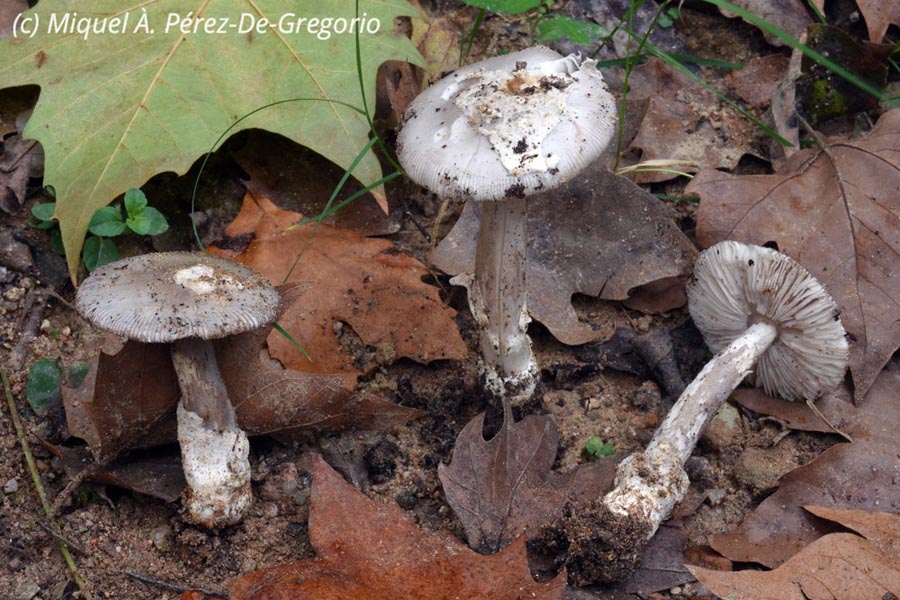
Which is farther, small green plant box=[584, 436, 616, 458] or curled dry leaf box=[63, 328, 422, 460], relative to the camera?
small green plant box=[584, 436, 616, 458]

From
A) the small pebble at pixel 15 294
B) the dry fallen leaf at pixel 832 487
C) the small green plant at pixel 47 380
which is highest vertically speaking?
the small pebble at pixel 15 294

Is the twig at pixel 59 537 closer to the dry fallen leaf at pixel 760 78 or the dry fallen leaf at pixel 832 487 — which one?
the dry fallen leaf at pixel 832 487

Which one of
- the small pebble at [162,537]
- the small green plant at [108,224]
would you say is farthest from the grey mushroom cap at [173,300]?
the small pebble at [162,537]

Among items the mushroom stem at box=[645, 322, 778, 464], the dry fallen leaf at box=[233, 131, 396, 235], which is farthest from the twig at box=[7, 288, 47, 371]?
the mushroom stem at box=[645, 322, 778, 464]

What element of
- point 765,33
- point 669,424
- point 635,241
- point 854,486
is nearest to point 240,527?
point 669,424

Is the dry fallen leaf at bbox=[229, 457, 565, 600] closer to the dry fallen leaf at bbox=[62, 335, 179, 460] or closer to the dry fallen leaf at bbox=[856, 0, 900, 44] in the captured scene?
the dry fallen leaf at bbox=[62, 335, 179, 460]

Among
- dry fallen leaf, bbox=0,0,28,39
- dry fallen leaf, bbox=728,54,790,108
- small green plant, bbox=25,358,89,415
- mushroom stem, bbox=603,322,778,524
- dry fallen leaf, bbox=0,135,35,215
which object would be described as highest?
dry fallen leaf, bbox=0,0,28,39

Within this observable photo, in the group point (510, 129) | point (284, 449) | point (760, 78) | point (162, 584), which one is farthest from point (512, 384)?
point (760, 78)
